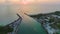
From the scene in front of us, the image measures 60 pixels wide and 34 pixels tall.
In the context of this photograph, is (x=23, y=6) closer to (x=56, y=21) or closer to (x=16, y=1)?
(x=16, y=1)

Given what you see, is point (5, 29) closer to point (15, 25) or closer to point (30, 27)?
point (15, 25)

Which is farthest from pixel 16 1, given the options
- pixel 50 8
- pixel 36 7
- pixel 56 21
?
pixel 56 21

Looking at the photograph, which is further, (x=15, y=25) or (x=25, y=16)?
(x=25, y=16)

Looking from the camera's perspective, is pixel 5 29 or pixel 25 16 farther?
pixel 25 16

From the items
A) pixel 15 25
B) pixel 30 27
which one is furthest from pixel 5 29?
pixel 30 27

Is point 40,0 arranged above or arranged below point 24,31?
above

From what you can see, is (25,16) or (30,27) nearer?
(30,27)

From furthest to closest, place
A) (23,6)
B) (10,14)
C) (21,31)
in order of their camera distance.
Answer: (23,6) → (10,14) → (21,31)

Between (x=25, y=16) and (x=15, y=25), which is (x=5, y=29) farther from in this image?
(x=25, y=16)
